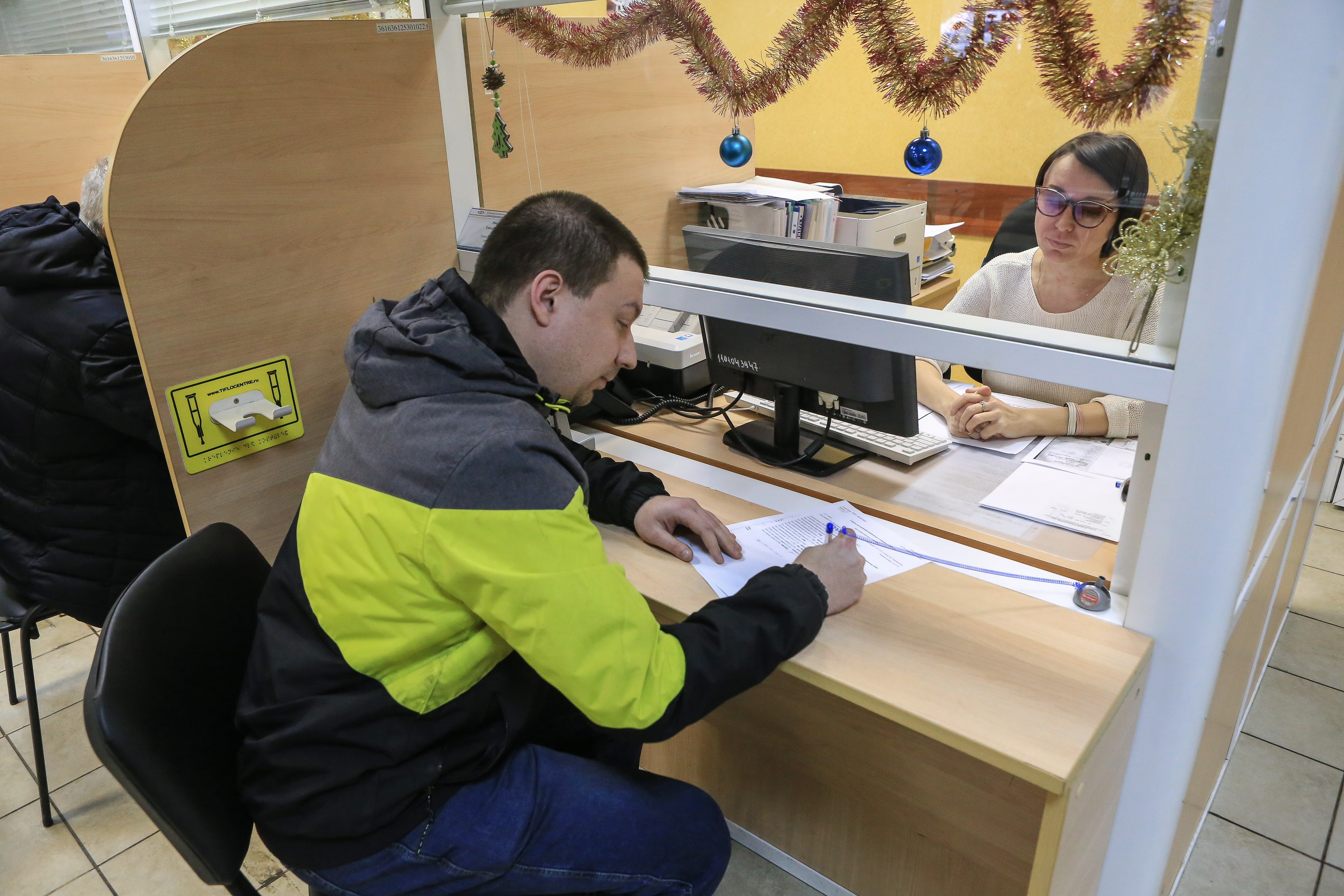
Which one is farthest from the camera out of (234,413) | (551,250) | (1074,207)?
(234,413)

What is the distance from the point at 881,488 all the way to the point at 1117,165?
66 centimetres

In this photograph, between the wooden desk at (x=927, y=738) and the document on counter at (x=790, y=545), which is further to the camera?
the document on counter at (x=790, y=545)

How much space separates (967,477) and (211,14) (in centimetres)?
248

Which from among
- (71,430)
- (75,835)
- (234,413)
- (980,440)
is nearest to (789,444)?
(980,440)

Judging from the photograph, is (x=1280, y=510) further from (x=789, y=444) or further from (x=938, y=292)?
(x=789, y=444)

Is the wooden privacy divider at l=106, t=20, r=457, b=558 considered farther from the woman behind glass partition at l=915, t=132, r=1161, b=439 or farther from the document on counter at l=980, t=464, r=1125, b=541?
the document on counter at l=980, t=464, r=1125, b=541

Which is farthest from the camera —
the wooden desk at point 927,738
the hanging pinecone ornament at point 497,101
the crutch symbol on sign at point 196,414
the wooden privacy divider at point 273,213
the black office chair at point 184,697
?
the hanging pinecone ornament at point 497,101

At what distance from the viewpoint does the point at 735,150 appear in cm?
164

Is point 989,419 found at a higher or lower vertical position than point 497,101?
lower

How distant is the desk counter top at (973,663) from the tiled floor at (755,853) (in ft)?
2.82

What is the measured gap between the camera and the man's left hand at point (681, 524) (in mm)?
1306

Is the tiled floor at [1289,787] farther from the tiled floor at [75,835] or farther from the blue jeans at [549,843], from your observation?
the tiled floor at [75,835]

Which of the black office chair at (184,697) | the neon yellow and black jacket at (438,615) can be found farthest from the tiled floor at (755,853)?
the neon yellow and black jacket at (438,615)

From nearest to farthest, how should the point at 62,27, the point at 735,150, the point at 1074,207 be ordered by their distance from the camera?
the point at 1074,207 → the point at 735,150 → the point at 62,27
